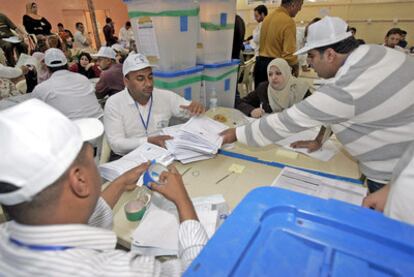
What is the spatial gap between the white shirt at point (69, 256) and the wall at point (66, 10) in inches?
334

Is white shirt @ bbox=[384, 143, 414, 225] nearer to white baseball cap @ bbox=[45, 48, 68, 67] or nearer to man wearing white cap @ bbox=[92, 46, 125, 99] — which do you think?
white baseball cap @ bbox=[45, 48, 68, 67]

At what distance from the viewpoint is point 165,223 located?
0.99 metres

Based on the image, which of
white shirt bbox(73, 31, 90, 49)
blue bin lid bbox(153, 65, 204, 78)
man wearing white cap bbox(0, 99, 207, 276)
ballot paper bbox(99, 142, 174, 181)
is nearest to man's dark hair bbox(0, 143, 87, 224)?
man wearing white cap bbox(0, 99, 207, 276)

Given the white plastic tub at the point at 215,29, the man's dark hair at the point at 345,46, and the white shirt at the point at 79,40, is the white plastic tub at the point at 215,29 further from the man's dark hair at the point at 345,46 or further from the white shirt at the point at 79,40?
the white shirt at the point at 79,40

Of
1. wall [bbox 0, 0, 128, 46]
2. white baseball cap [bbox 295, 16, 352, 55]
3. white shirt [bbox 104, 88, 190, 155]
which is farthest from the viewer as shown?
wall [bbox 0, 0, 128, 46]

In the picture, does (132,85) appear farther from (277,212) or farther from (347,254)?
(347,254)

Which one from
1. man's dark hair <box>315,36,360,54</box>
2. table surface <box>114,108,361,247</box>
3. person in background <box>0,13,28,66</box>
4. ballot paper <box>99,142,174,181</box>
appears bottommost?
table surface <box>114,108,361,247</box>

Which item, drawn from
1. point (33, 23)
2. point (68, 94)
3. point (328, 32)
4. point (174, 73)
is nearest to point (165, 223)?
point (328, 32)

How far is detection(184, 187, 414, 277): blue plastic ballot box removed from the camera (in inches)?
17.7

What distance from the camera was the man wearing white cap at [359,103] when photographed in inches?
43.7

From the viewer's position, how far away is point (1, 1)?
7.16 metres

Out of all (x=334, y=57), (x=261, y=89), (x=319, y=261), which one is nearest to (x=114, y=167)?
(x=319, y=261)

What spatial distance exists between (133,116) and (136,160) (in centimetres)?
53

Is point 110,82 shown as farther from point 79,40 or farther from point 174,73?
point 79,40
